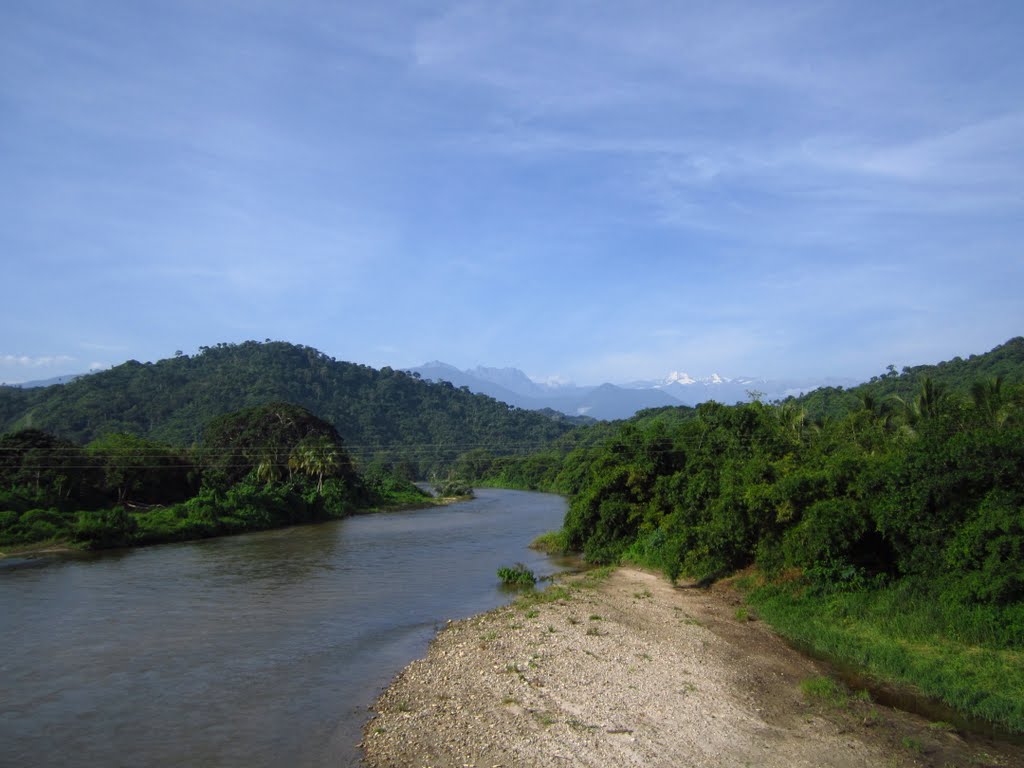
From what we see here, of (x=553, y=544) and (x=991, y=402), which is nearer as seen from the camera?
(x=991, y=402)

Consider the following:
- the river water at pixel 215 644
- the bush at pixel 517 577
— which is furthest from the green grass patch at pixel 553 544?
the bush at pixel 517 577

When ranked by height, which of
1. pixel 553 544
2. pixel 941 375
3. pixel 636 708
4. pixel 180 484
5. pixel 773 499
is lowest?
pixel 553 544

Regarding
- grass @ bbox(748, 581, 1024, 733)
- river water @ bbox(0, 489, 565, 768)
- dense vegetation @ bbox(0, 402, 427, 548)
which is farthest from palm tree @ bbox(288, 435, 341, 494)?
grass @ bbox(748, 581, 1024, 733)

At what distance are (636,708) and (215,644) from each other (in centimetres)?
1354

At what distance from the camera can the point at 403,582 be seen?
107 ft

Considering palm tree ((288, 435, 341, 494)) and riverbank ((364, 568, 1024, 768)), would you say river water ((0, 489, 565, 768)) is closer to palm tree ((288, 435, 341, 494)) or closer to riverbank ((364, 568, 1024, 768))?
riverbank ((364, 568, 1024, 768))

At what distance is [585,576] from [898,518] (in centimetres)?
1631

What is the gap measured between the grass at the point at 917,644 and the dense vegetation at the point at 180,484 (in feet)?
130

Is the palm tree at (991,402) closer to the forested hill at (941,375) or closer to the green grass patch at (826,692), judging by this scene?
the green grass patch at (826,692)

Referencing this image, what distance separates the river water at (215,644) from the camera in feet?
47.6

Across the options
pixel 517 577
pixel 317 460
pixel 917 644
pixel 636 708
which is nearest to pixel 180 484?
pixel 317 460

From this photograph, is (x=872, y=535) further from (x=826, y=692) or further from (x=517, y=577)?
(x=517, y=577)

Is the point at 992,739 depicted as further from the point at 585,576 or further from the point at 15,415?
the point at 15,415

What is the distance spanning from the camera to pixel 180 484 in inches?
2381
